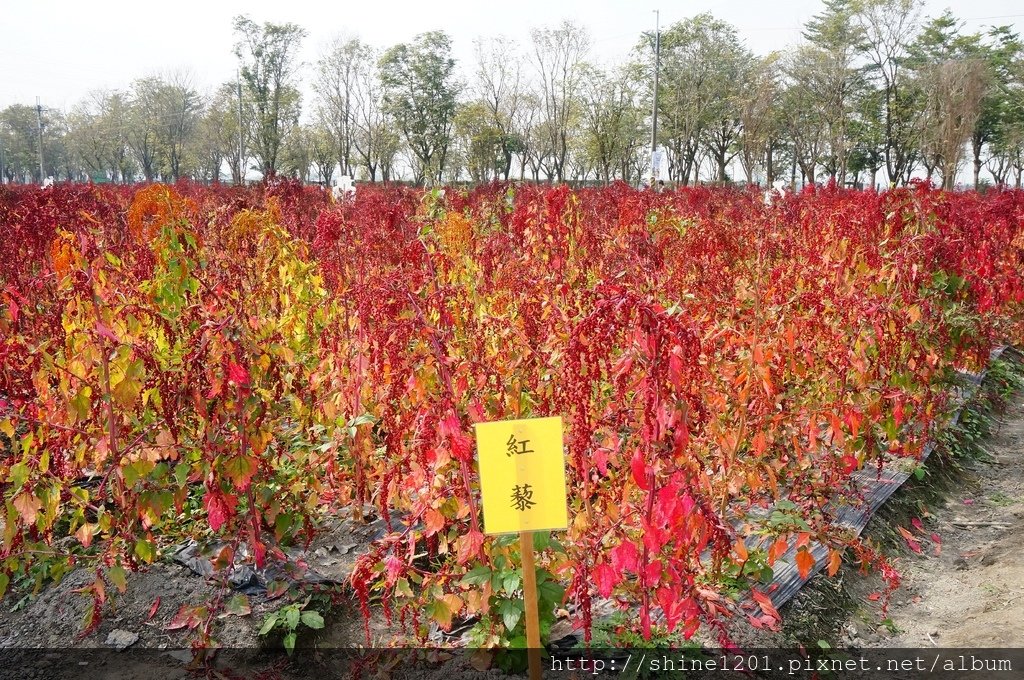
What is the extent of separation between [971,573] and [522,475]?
2.27m

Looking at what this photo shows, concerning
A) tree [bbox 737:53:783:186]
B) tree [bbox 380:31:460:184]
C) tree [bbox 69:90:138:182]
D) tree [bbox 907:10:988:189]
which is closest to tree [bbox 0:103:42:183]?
tree [bbox 69:90:138:182]

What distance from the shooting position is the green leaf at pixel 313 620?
2.06 meters

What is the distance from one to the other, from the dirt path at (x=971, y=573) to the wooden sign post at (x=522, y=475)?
5.04ft

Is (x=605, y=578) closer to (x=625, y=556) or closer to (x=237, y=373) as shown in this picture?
(x=625, y=556)

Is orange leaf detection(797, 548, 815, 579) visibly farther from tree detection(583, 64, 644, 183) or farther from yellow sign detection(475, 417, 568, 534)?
tree detection(583, 64, 644, 183)

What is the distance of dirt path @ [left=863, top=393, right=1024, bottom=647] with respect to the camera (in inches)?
91.9

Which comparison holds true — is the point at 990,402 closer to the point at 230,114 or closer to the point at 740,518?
the point at 740,518

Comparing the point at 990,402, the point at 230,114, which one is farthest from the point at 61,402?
the point at 230,114

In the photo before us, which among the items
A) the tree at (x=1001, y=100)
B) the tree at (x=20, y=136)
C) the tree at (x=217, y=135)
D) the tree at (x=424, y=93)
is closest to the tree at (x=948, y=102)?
the tree at (x=1001, y=100)

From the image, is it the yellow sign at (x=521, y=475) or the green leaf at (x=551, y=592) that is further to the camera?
the green leaf at (x=551, y=592)

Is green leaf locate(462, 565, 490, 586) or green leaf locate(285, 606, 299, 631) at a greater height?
green leaf locate(462, 565, 490, 586)

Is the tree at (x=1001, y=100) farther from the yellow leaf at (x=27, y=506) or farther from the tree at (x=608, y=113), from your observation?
the yellow leaf at (x=27, y=506)

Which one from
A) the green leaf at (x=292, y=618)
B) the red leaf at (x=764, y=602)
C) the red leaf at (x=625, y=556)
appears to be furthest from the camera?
the green leaf at (x=292, y=618)

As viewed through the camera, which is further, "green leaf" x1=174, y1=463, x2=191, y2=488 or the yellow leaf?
"green leaf" x1=174, y1=463, x2=191, y2=488
